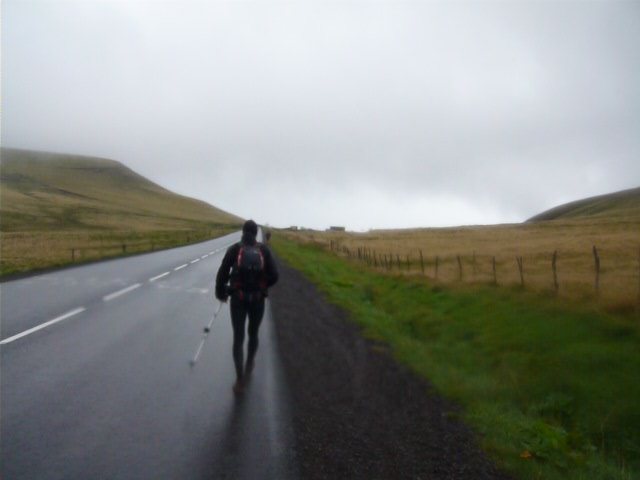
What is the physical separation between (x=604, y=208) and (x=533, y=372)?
418 ft

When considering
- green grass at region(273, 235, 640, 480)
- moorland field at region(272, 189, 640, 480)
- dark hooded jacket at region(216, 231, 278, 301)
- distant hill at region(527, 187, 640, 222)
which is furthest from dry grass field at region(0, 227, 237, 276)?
distant hill at region(527, 187, 640, 222)

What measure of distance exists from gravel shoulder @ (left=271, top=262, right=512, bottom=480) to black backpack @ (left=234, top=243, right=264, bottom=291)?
4.58 ft

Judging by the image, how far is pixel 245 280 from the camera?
7.71 metres

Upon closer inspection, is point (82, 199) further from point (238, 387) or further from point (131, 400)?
point (131, 400)

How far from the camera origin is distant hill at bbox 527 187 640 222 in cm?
10300

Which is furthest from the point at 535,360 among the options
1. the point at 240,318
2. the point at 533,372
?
the point at 240,318

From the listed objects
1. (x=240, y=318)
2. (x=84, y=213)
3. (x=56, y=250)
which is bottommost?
(x=240, y=318)

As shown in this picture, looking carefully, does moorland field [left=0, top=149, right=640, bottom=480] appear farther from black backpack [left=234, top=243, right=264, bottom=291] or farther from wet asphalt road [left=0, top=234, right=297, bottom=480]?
black backpack [left=234, top=243, right=264, bottom=291]

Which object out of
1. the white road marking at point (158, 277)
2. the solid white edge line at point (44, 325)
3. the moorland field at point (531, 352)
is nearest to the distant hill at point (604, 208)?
the white road marking at point (158, 277)

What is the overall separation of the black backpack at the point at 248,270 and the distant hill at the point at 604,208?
9283 cm

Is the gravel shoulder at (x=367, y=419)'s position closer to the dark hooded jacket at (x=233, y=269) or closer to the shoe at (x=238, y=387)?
the shoe at (x=238, y=387)

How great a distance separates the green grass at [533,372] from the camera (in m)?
6.36

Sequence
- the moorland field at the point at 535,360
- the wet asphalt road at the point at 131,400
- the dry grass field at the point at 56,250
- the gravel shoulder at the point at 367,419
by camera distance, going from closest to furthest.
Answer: the wet asphalt road at the point at 131,400, the gravel shoulder at the point at 367,419, the moorland field at the point at 535,360, the dry grass field at the point at 56,250

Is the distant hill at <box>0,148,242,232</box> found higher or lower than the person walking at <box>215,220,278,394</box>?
higher
